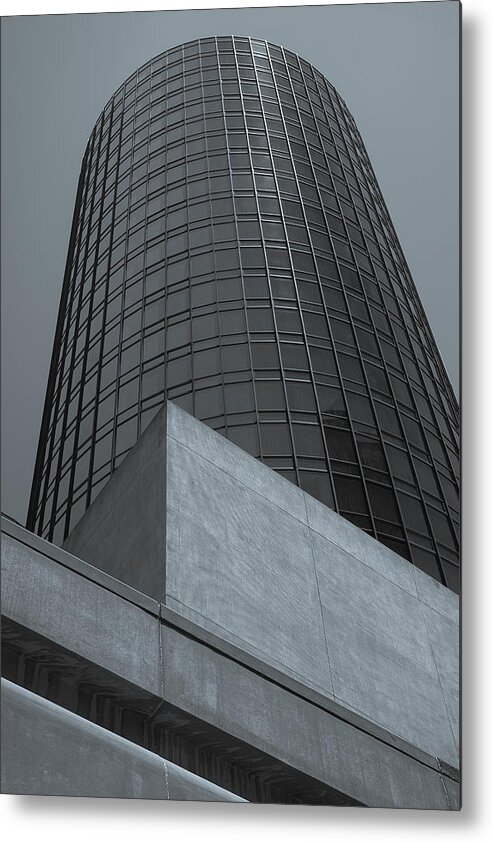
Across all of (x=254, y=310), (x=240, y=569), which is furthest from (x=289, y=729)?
(x=254, y=310)

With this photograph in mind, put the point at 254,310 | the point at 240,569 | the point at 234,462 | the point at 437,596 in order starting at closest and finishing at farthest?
1. the point at 240,569
2. the point at 437,596
3. the point at 234,462
4. the point at 254,310

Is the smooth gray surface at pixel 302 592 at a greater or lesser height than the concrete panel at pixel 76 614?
greater

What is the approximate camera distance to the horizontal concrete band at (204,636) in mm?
6969

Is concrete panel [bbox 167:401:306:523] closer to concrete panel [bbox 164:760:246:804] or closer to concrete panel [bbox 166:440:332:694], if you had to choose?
concrete panel [bbox 166:440:332:694]

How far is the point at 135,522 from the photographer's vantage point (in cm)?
920

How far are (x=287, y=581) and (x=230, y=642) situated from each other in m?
0.97

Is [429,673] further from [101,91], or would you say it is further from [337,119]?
[337,119]

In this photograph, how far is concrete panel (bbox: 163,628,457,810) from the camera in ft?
22.9

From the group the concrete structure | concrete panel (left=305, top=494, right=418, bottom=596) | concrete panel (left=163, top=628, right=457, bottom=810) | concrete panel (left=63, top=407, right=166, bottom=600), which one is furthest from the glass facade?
concrete panel (left=63, top=407, right=166, bottom=600)

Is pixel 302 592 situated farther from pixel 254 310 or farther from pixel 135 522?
pixel 254 310

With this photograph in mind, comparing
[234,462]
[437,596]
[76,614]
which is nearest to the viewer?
[76,614]

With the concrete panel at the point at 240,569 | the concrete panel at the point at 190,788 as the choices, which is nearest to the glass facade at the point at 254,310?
the concrete panel at the point at 240,569

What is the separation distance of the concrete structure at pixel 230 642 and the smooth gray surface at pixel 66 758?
0.02 metres

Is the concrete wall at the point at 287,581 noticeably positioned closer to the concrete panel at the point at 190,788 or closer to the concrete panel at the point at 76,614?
the concrete panel at the point at 76,614
